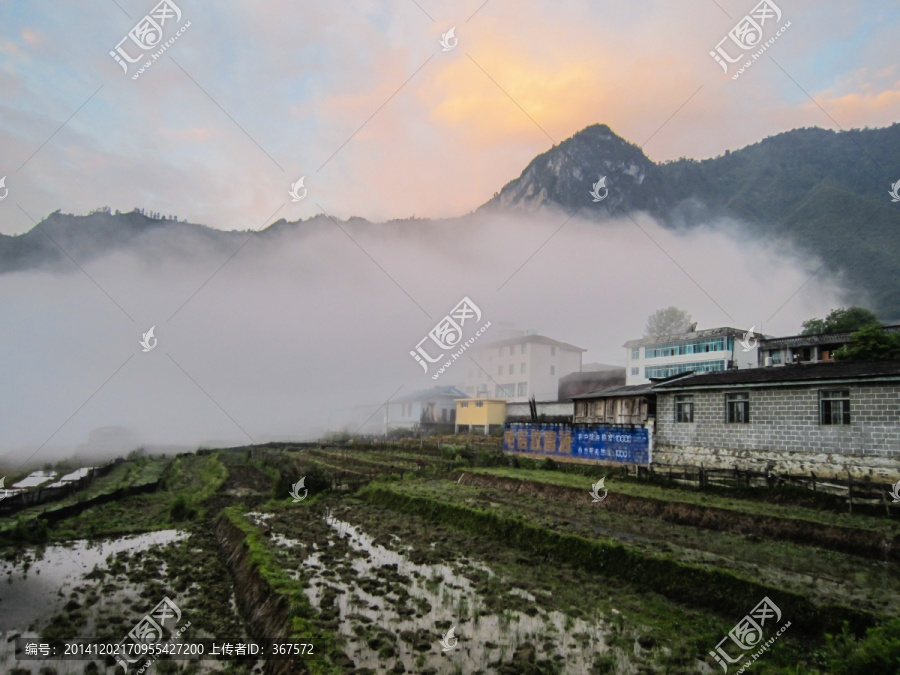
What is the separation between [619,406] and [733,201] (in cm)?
10800

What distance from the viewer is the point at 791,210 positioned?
105 m

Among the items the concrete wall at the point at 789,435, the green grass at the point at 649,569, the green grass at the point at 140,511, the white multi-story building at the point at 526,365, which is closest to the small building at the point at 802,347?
the concrete wall at the point at 789,435

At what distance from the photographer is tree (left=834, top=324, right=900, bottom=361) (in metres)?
29.5

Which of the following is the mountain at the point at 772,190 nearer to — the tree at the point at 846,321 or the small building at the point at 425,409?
the tree at the point at 846,321

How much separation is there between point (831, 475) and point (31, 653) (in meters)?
21.7

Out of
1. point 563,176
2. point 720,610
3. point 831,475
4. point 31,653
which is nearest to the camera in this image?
point 31,653

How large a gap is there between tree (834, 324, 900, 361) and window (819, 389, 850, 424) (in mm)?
13836

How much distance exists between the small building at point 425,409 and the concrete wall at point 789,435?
35.7 m

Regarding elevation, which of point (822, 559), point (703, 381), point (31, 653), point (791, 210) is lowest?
point (31, 653)

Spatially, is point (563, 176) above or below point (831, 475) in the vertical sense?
above

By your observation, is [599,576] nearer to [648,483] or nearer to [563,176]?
[648,483]

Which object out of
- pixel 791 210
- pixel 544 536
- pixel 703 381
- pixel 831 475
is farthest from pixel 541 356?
pixel 791 210

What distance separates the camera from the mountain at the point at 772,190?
3415 inches

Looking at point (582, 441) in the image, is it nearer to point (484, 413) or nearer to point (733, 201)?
point (484, 413)
